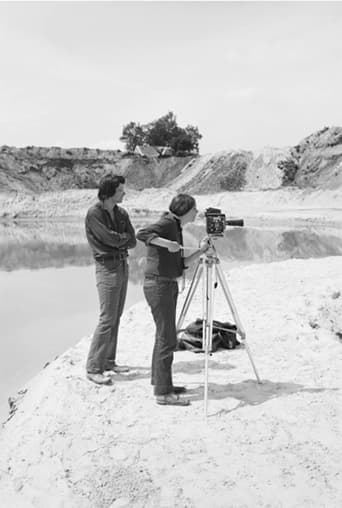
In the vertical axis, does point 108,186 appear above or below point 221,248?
above

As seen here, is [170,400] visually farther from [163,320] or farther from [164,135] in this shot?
[164,135]

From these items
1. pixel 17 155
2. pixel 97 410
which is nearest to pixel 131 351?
pixel 97 410

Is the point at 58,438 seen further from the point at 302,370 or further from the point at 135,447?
the point at 302,370

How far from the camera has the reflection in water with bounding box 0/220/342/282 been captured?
14.1 metres

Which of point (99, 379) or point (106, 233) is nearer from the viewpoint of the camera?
point (106, 233)

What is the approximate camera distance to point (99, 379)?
4.48m

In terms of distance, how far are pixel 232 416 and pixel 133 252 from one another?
12.2 meters

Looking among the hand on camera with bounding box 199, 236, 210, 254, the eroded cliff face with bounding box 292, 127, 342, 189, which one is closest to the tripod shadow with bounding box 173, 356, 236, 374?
the hand on camera with bounding box 199, 236, 210, 254

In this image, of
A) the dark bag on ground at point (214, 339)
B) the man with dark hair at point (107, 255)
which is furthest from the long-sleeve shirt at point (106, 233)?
the dark bag on ground at point (214, 339)

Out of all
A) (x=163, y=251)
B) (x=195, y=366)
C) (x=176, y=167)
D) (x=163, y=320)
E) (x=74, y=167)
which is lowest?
(x=195, y=366)

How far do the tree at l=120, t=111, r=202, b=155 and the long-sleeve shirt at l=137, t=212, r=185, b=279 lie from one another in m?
45.8

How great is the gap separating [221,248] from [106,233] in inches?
487

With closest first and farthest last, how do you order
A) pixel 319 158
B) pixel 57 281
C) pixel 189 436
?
pixel 189 436, pixel 57 281, pixel 319 158

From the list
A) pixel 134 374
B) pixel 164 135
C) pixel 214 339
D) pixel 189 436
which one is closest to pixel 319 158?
pixel 164 135
